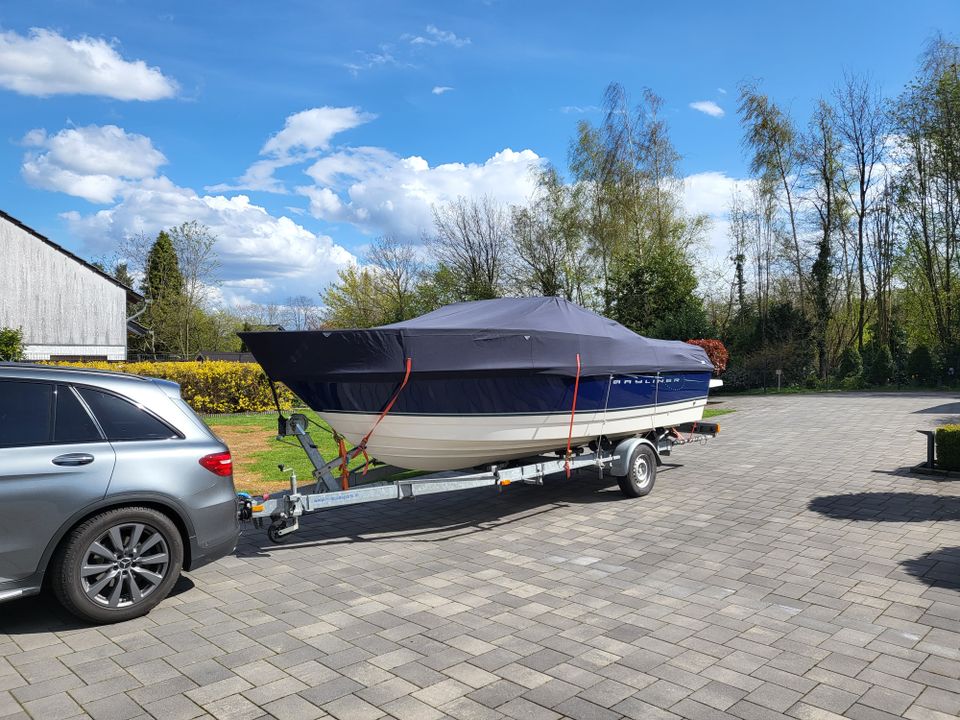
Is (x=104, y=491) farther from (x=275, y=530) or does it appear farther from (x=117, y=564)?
(x=275, y=530)

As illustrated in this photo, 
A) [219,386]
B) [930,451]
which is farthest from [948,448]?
[219,386]

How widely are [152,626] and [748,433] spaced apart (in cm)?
1276

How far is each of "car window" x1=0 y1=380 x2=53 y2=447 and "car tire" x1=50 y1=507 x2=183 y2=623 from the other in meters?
0.66

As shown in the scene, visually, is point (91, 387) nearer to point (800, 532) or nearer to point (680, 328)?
point (800, 532)

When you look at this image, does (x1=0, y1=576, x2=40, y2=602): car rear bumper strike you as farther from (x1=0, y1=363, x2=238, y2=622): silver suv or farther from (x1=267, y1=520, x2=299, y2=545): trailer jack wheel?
(x1=267, y1=520, x2=299, y2=545): trailer jack wheel

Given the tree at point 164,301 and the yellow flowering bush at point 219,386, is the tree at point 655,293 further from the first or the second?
the tree at point 164,301

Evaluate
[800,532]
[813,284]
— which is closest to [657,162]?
[813,284]

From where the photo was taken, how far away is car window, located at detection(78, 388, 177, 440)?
15.2 ft

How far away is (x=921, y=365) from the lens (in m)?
26.1

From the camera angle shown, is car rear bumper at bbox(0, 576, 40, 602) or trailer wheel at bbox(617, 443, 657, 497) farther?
trailer wheel at bbox(617, 443, 657, 497)

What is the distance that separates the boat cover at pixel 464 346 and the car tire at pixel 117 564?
1.95 metres

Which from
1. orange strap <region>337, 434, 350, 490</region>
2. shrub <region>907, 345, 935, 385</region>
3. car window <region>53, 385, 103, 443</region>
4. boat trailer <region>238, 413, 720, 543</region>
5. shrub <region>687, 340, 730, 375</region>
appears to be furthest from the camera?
shrub <region>907, 345, 935, 385</region>

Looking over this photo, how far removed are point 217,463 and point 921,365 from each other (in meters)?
28.4

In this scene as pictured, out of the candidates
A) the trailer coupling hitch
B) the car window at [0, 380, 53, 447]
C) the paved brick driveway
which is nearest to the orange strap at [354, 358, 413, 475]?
the paved brick driveway
